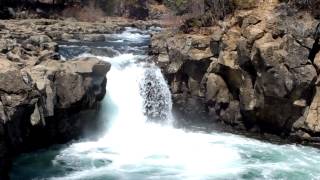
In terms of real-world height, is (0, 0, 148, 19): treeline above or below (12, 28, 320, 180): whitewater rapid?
above

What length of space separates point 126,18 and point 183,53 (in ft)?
137

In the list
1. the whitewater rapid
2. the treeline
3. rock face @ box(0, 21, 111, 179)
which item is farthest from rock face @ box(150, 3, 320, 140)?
the treeline

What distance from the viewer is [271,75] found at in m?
20.2

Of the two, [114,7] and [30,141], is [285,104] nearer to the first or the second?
[30,141]

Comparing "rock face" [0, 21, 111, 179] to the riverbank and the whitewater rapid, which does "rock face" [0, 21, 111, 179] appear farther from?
the whitewater rapid

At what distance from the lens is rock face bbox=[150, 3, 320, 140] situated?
784 inches

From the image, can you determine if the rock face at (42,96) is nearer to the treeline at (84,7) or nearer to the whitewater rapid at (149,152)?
the whitewater rapid at (149,152)

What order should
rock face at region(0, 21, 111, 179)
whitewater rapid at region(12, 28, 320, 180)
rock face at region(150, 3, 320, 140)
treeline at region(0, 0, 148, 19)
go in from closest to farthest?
rock face at region(0, 21, 111, 179), whitewater rapid at region(12, 28, 320, 180), rock face at region(150, 3, 320, 140), treeline at region(0, 0, 148, 19)

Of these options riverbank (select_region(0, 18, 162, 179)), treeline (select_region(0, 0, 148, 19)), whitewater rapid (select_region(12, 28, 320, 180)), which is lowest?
whitewater rapid (select_region(12, 28, 320, 180))

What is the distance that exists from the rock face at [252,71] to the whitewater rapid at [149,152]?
97cm

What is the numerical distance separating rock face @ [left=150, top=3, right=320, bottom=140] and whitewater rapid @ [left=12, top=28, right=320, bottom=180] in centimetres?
97

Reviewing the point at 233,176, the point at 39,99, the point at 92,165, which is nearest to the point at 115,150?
the point at 92,165

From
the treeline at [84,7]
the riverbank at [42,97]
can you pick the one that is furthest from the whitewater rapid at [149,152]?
the treeline at [84,7]

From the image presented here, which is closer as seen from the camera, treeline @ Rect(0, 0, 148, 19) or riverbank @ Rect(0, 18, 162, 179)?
riverbank @ Rect(0, 18, 162, 179)
